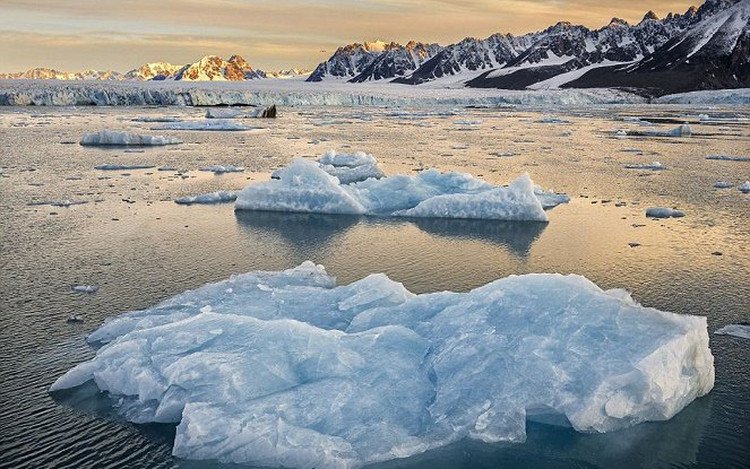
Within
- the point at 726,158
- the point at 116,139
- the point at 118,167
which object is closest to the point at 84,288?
the point at 118,167

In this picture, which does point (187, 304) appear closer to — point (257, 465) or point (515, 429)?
point (257, 465)

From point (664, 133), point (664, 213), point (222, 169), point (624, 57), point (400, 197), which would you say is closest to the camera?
point (664, 213)

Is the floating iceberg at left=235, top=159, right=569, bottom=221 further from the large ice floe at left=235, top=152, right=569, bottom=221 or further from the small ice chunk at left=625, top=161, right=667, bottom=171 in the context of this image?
the small ice chunk at left=625, top=161, right=667, bottom=171

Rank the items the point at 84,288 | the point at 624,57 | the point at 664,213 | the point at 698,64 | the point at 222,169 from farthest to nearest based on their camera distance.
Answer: the point at 624,57, the point at 698,64, the point at 222,169, the point at 664,213, the point at 84,288

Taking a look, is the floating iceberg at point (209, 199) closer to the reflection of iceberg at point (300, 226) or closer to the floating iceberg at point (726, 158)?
the reflection of iceberg at point (300, 226)

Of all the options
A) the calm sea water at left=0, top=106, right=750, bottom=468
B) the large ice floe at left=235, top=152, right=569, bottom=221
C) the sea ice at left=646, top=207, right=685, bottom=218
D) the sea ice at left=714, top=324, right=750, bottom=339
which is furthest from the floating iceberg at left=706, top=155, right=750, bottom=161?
the sea ice at left=714, top=324, right=750, bottom=339

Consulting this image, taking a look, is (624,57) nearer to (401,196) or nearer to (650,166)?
(650,166)

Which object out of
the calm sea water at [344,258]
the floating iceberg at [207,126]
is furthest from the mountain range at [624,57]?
the calm sea water at [344,258]
